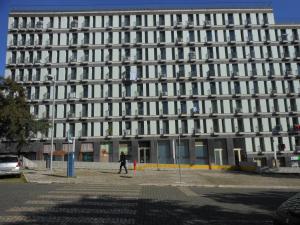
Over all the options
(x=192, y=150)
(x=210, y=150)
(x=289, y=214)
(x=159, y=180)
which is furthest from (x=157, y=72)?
(x=289, y=214)

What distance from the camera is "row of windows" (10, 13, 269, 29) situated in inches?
2157

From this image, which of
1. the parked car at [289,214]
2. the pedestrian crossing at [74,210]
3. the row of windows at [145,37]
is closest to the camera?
the parked car at [289,214]

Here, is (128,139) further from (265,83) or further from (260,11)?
(260,11)

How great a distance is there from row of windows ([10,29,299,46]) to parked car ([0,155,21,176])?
38.3 metres

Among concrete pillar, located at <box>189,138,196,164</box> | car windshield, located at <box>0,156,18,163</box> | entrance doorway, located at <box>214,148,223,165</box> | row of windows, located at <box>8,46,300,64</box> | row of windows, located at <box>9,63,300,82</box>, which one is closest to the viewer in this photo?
car windshield, located at <box>0,156,18,163</box>

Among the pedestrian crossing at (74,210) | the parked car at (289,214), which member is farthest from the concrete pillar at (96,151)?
the parked car at (289,214)

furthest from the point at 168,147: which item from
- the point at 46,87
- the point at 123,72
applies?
the point at 46,87

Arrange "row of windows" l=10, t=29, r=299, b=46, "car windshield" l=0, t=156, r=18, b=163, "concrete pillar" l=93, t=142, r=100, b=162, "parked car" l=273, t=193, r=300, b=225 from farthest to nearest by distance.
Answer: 1. "row of windows" l=10, t=29, r=299, b=46
2. "concrete pillar" l=93, t=142, r=100, b=162
3. "car windshield" l=0, t=156, r=18, b=163
4. "parked car" l=273, t=193, r=300, b=225

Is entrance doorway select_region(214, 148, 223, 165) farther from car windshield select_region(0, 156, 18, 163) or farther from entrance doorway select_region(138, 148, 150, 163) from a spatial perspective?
car windshield select_region(0, 156, 18, 163)

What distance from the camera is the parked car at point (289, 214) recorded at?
183 inches

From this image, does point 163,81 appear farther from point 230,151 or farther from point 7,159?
point 7,159

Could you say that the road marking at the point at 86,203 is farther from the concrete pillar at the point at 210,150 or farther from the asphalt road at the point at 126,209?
the concrete pillar at the point at 210,150

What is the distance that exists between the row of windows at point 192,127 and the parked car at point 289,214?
45.1 metres

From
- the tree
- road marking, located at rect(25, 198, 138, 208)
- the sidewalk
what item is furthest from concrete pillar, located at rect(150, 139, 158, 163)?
road marking, located at rect(25, 198, 138, 208)
